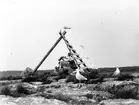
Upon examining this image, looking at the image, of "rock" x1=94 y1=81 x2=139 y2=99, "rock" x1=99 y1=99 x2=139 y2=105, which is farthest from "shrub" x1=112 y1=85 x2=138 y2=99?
"rock" x1=99 y1=99 x2=139 y2=105

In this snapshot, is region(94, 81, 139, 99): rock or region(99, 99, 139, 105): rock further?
region(94, 81, 139, 99): rock

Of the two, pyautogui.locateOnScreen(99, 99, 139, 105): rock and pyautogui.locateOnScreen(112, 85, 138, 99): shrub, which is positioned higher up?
pyautogui.locateOnScreen(112, 85, 138, 99): shrub

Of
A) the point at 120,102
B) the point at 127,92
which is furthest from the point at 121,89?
the point at 120,102

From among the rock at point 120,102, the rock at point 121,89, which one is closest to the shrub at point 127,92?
the rock at point 121,89

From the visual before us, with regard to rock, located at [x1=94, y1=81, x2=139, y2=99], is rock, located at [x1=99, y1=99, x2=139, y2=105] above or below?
below

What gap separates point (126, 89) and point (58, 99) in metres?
1.69

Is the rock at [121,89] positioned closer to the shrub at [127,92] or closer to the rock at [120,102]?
the shrub at [127,92]

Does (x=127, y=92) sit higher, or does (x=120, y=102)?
(x=127, y=92)

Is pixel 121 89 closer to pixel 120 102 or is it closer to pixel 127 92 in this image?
pixel 127 92

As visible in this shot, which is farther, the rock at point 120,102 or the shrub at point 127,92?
the shrub at point 127,92

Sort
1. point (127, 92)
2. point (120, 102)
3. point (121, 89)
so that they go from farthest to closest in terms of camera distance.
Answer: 1. point (121, 89)
2. point (127, 92)
3. point (120, 102)

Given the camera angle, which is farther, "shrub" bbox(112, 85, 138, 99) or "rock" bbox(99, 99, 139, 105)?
"shrub" bbox(112, 85, 138, 99)

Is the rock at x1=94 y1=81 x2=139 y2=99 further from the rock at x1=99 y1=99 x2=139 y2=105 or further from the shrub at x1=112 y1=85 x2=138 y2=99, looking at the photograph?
the rock at x1=99 y1=99 x2=139 y2=105

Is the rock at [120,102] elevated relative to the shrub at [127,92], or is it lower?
lower
